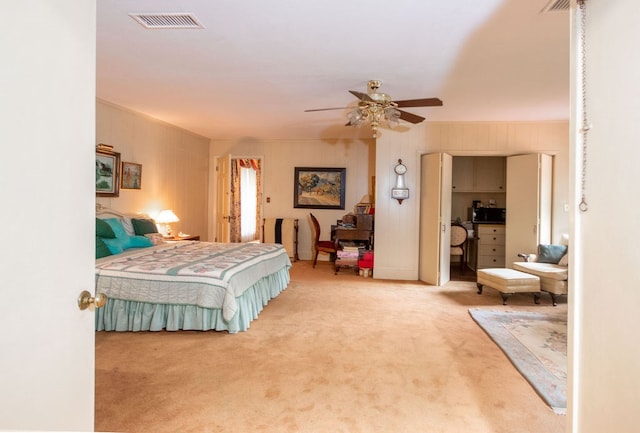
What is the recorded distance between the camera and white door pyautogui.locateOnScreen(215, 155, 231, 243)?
7.26 meters

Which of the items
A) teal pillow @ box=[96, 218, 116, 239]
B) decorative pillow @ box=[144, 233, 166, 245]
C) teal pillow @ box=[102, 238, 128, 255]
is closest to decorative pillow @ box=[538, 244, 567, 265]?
decorative pillow @ box=[144, 233, 166, 245]

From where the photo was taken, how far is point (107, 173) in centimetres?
494

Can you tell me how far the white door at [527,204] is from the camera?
5.59 metres

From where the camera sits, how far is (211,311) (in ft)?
11.5

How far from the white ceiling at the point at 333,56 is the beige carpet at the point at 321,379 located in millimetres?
2540

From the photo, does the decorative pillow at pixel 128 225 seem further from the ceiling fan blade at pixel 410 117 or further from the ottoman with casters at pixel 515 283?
the ottoman with casters at pixel 515 283

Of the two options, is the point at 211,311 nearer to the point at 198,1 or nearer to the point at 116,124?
the point at 198,1

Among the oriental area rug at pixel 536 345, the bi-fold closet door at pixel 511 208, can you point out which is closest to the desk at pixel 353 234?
the bi-fold closet door at pixel 511 208

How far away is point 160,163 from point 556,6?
564cm

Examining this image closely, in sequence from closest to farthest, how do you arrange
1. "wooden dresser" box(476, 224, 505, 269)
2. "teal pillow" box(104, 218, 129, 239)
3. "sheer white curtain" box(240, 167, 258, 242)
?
1. "teal pillow" box(104, 218, 129, 239)
2. "wooden dresser" box(476, 224, 505, 269)
3. "sheer white curtain" box(240, 167, 258, 242)

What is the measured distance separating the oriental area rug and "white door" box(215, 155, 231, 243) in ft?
15.5
